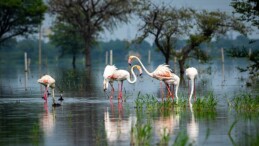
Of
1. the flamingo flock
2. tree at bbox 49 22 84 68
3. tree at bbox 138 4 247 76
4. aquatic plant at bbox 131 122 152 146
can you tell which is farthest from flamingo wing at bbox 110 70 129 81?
tree at bbox 49 22 84 68

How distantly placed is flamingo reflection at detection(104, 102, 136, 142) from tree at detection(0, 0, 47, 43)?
60126 millimetres

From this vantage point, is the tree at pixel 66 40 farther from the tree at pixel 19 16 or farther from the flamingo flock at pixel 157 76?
the flamingo flock at pixel 157 76

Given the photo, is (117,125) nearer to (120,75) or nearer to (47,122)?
(47,122)

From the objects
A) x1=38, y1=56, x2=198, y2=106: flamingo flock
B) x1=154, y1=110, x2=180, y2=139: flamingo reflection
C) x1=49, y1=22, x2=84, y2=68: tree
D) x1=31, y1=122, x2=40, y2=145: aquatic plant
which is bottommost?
x1=31, y1=122, x2=40, y2=145: aquatic plant

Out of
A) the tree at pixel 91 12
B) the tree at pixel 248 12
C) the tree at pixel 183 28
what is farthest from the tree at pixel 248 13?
the tree at pixel 91 12

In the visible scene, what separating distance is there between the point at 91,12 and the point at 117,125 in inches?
2568

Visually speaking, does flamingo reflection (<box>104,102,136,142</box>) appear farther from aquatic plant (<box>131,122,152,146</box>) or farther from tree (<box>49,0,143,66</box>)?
tree (<box>49,0,143,66</box>)

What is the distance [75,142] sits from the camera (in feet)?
50.6

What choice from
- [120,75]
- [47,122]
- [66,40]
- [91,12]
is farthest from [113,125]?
[66,40]

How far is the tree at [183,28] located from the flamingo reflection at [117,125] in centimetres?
3164

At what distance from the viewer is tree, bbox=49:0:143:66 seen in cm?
8219

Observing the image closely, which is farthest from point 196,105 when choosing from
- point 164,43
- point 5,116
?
point 164,43

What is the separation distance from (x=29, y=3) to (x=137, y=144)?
71.5 metres

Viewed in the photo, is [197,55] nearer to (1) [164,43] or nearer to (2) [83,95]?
(1) [164,43]
